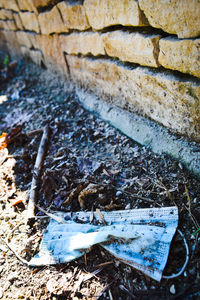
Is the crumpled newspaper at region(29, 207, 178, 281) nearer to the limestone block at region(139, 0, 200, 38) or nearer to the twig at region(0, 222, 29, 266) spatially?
the twig at region(0, 222, 29, 266)

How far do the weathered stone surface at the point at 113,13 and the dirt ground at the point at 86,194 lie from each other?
102 centimetres

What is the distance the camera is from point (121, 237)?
158 cm

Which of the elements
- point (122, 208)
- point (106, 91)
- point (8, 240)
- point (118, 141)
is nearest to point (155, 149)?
point (118, 141)

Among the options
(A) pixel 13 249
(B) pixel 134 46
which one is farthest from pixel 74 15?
(A) pixel 13 249

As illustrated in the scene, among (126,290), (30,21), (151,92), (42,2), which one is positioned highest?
(42,2)

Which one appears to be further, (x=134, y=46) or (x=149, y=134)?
(x=149, y=134)

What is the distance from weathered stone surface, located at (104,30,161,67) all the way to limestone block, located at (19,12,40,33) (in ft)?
5.73

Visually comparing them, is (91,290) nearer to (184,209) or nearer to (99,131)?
(184,209)

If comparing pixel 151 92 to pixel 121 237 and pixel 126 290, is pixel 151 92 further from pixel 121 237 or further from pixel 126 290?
pixel 126 290

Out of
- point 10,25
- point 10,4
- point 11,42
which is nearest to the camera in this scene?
point 10,4

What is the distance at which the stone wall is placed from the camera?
1.63 metres

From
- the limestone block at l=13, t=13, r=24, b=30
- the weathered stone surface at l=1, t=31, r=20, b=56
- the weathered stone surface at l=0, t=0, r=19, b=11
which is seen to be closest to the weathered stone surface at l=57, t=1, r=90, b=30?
the weathered stone surface at l=0, t=0, r=19, b=11

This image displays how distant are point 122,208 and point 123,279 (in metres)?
0.51

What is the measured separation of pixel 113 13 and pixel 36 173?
1615 mm
